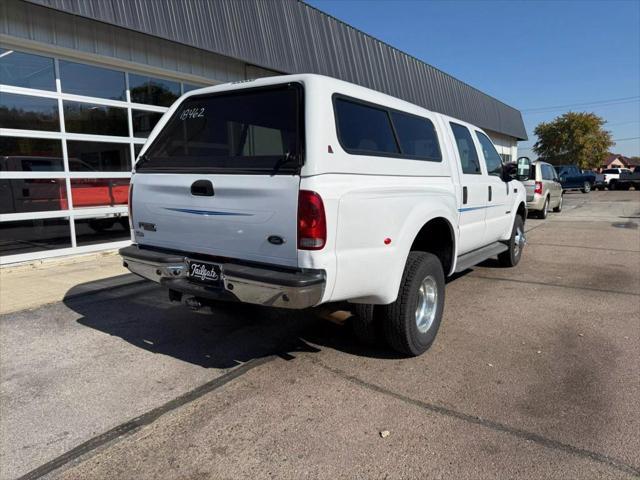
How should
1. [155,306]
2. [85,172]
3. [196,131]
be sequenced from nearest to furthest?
[196,131] → [155,306] → [85,172]

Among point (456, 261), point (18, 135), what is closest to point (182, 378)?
point (456, 261)

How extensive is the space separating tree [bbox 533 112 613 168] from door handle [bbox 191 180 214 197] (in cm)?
6088

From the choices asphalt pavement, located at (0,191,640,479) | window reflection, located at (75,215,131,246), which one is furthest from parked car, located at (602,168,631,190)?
window reflection, located at (75,215,131,246)

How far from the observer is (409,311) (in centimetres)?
364

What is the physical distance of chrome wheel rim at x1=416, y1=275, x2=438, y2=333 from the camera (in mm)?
4012

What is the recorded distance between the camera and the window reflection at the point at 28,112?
280 inches

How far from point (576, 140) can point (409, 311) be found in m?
60.4

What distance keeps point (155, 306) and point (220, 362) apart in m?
1.88

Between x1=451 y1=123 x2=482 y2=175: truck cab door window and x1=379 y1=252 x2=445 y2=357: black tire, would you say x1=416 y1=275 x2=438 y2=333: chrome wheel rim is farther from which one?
x1=451 y1=123 x2=482 y2=175: truck cab door window

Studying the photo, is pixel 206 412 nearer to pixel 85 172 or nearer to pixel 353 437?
pixel 353 437

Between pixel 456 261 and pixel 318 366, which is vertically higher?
pixel 456 261

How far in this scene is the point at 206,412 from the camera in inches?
121

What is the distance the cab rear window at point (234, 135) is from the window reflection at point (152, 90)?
5.73 m

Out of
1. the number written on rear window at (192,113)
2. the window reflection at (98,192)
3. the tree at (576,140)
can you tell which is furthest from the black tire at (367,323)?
the tree at (576,140)
